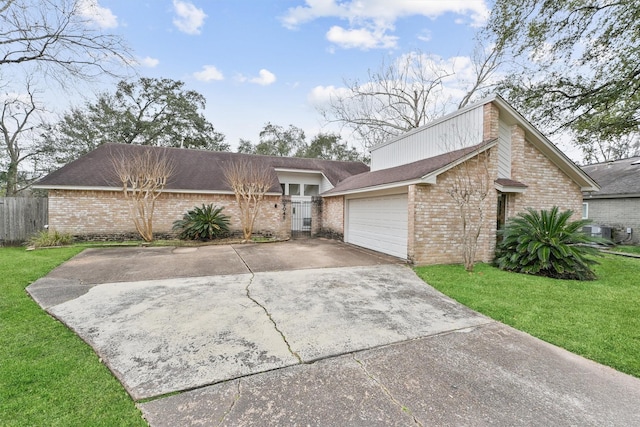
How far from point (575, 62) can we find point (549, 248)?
24.8 feet

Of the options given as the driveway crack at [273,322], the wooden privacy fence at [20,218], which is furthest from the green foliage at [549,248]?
the wooden privacy fence at [20,218]

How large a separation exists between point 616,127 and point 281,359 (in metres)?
13.9

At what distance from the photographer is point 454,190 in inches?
296

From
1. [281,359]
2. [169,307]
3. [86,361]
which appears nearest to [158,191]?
[169,307]

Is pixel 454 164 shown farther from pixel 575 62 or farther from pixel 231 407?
pixel 231 407

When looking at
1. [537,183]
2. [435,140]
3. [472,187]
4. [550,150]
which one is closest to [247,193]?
[435,140]

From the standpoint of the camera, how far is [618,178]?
15188 millimetres

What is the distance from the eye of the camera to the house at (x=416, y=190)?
7.62 m

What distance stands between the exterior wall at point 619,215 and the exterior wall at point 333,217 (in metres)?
13.1

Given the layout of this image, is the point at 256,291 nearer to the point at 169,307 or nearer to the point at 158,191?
the point at 169,307

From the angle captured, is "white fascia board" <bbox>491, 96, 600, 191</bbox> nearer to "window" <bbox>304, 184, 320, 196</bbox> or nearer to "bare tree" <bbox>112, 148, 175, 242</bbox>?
"window" <bbox>304, 184, 320, 196</bbox>

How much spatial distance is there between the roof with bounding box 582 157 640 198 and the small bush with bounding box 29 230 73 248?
25165 millimetres

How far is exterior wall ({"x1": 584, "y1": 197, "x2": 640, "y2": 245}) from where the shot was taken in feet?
44.2

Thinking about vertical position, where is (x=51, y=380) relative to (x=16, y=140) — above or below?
below
